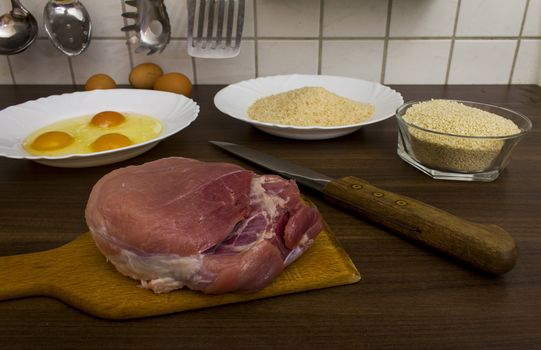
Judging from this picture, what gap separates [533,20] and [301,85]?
31.3 inches

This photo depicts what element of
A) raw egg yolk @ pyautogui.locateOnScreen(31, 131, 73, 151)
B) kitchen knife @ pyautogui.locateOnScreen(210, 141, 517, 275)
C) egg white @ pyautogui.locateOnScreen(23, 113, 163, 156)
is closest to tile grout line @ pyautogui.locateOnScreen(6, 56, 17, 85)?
egg white @ pyautogui.locateOnScreen(23, 113, 163, 156)

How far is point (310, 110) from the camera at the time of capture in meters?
1.02

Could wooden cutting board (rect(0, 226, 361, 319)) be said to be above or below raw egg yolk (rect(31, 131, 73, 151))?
below

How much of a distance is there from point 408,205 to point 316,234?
0.15 meters

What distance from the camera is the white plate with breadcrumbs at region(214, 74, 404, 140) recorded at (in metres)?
0.95

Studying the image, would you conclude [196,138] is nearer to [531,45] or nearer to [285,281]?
[285,281]

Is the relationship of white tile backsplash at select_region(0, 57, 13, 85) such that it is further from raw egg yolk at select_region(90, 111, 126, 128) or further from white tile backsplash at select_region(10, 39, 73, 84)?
raw egg yolk at select_region(90, 111, 126, 128)

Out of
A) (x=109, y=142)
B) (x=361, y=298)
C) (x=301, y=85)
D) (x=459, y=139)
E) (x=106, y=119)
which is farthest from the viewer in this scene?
(x=301, y=85)

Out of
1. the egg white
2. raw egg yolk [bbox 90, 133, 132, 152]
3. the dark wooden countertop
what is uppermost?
raw egg yolk [bbox 90, 133, 132, 152]

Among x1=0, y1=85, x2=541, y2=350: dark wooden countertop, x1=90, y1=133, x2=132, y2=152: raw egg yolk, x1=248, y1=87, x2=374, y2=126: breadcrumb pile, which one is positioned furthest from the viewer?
x1=248, y1=87, x2=374, y2=126: breadcrumb pile

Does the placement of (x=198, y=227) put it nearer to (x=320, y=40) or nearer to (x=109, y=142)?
(x=109, y=142)

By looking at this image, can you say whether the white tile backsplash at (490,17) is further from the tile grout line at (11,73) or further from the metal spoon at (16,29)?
the tile grout line at (11,73)

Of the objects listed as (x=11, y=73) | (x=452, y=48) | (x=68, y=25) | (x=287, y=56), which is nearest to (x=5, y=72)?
(x=11, y=73)

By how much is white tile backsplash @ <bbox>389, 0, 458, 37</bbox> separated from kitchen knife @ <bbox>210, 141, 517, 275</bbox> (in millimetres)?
806
